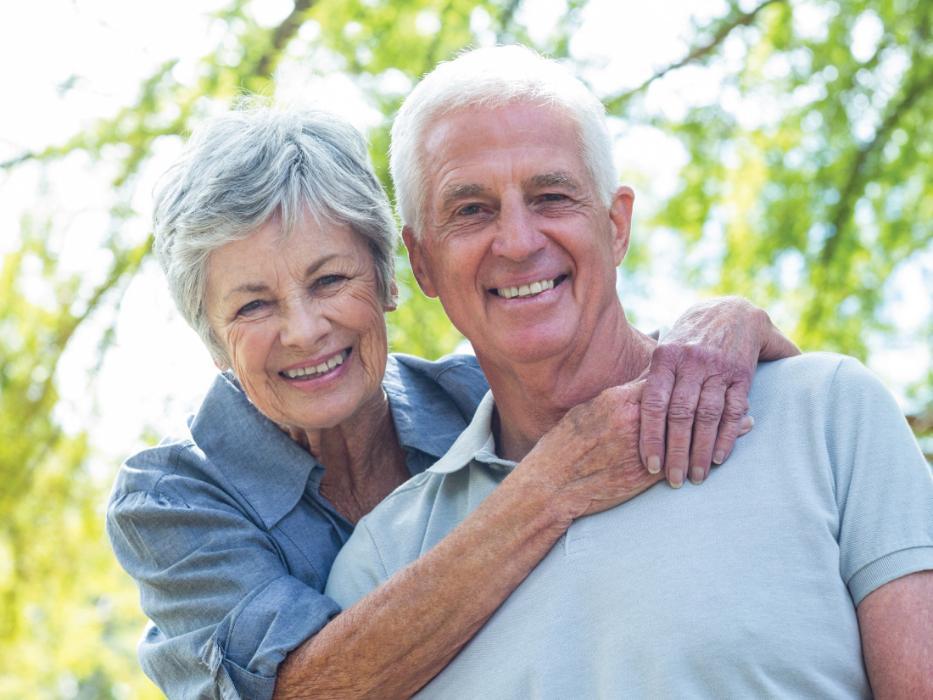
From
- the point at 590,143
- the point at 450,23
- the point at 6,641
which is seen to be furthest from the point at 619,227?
the point at 6,641

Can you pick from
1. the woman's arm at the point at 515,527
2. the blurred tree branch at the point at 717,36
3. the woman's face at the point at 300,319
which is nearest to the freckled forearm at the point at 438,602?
the woman's arm at the point at 515,527

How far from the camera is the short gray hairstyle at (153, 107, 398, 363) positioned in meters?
2.66

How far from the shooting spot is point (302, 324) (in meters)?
2.67

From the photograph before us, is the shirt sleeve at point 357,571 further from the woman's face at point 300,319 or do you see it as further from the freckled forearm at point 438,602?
the woman's face at point 300,319

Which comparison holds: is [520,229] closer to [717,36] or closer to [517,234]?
[517,234]

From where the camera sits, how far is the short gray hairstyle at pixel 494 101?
2449 mm

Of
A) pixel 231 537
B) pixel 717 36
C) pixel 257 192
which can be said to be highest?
pixel 257 192

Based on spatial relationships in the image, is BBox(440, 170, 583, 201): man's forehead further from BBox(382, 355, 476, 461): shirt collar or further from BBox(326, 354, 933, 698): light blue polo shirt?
BBox(382, 355, 476, 461): shirt collar

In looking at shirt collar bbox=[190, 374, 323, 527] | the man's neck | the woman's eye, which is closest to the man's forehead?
the man's neck

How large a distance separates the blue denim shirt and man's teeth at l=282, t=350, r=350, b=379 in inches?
7.3

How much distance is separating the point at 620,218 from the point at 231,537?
1017mm

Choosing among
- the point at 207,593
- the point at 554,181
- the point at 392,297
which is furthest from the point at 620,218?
the point at 207,593

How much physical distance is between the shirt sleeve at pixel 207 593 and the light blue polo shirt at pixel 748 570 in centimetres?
31

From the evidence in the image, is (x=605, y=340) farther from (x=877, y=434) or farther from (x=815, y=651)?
(x=815, y=651)
